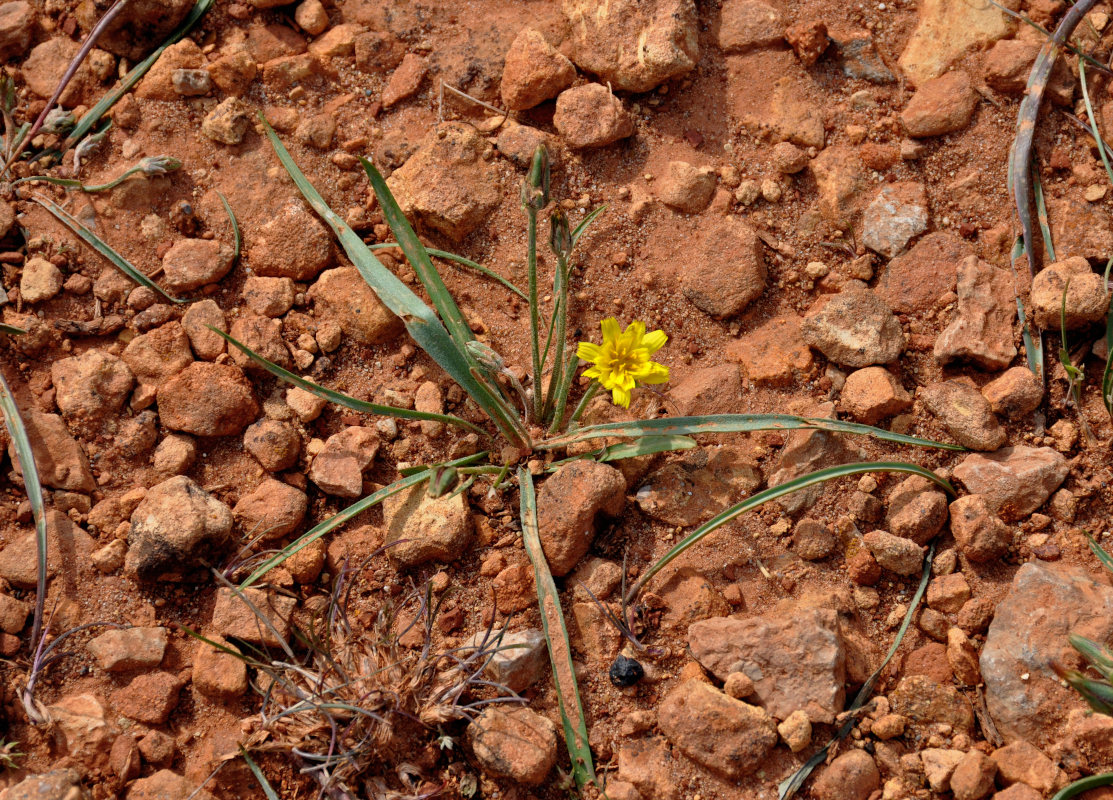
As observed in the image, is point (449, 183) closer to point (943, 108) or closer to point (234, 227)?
point (234, 227)

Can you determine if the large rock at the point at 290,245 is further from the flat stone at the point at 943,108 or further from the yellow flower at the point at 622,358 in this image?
the flat stone at the point at 943,108

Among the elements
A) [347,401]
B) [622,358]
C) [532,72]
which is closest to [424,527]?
[347,401]

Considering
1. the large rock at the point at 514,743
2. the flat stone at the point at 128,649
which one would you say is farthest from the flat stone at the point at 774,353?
the flat stone at the point at 128,649

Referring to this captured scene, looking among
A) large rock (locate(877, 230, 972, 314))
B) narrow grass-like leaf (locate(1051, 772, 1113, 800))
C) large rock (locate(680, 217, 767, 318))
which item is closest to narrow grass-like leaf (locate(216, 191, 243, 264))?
large rock (locate(680, 217, 767, 318))

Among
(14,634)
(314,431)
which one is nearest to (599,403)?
(314,431)

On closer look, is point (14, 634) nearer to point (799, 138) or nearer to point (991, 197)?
point (799, 138)

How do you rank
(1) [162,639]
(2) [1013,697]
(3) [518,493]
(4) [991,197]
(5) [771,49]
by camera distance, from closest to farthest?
(2) [1013,697], (1) [162,639], (3) [518,493], (4) [991,197], (5) [771,49]

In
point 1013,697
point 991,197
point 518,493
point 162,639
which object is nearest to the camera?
point 1013,697
